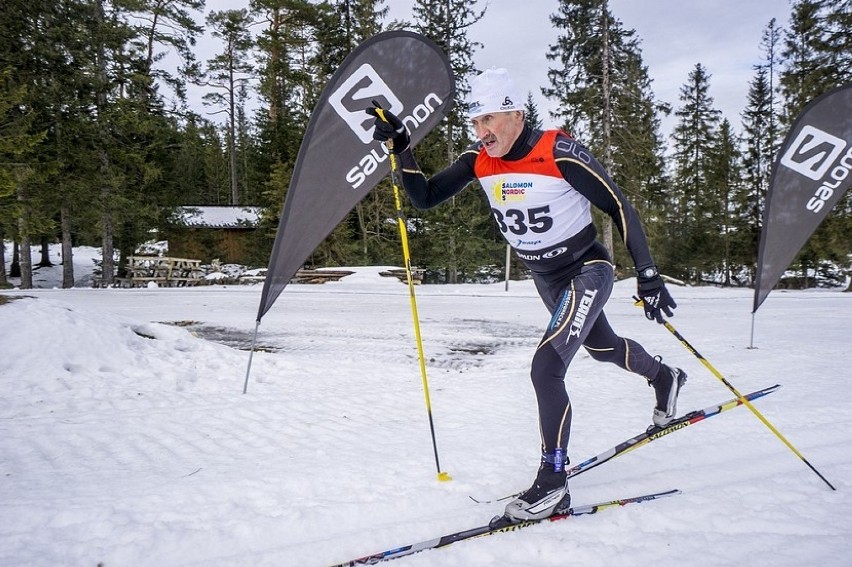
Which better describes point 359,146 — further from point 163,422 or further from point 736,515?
point 736,515

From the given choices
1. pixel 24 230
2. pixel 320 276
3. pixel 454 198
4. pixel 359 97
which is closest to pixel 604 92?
pixel 454 198

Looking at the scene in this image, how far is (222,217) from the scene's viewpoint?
32562 millimetres

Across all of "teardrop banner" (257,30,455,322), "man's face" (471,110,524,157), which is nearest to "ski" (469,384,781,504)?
"man's face" (471,110,524,157)

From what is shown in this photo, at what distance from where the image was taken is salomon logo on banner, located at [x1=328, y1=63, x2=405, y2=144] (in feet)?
16.5

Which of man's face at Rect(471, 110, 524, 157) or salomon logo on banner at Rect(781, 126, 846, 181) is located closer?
man's face at Rect(471, 110, 524, 157)

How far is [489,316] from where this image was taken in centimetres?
1163

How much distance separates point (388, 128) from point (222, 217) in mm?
31937

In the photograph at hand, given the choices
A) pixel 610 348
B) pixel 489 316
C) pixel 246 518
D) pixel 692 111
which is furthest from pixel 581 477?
pixel 692 111

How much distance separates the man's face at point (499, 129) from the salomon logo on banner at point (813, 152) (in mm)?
5850

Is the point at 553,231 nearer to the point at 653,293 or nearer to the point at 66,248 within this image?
the point at 653,293

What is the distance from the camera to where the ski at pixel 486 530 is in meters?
2.29

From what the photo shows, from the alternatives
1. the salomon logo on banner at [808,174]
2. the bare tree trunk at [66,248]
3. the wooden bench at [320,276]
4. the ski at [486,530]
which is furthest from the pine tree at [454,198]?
the ski at [486,530]

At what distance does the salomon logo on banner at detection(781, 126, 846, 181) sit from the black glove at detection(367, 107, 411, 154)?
19.8 ft

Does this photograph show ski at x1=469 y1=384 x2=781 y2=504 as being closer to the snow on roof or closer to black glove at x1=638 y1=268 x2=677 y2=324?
black glove at x1=638 y1=268 x2=677 y2=324
